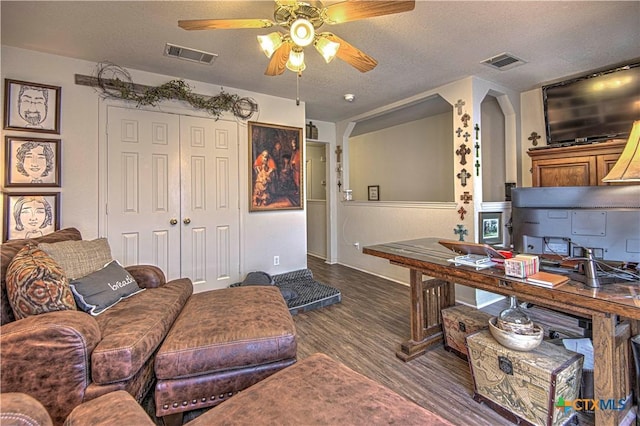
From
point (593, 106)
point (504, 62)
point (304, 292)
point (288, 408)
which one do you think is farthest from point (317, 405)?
point (593, 106)

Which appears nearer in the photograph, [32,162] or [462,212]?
[32,162]

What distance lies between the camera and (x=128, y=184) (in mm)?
3174

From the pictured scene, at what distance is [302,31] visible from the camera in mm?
1835

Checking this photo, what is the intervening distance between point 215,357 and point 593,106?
4.03 metres

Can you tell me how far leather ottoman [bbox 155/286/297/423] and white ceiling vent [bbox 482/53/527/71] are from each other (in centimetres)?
306

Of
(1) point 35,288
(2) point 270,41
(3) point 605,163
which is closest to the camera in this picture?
(1) point 35,288

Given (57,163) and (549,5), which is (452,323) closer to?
(549,5)

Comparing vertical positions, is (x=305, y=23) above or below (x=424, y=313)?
above

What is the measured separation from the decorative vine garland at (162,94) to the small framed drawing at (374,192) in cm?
327

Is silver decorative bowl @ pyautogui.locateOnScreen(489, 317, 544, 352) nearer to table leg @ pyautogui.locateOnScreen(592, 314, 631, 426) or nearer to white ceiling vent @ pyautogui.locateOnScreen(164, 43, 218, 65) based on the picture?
table leg @ pyautogui.locateOnScreen(592, 314, 631, 426)

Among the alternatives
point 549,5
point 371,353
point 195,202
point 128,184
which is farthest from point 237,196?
point 549,5

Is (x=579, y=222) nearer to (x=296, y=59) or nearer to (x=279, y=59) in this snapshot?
(x=296, y=59)

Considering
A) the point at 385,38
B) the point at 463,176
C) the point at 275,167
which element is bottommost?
the point at 463,176

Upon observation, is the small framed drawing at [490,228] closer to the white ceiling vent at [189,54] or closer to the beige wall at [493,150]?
the beige wall at [493,150]
